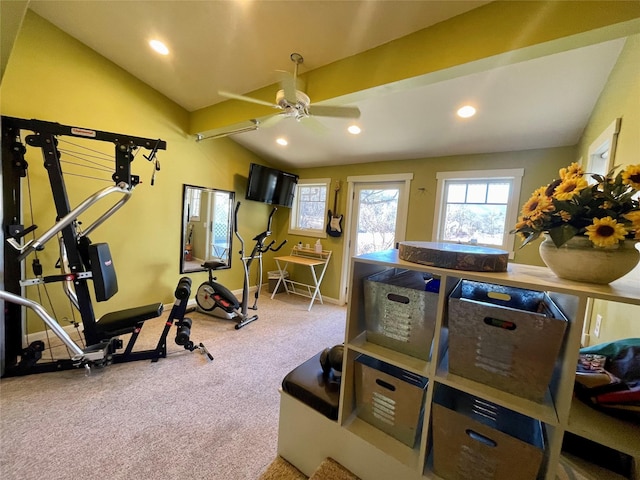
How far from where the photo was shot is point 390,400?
1.06 m

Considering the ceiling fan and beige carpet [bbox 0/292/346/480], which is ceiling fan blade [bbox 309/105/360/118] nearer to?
the ceiling fan

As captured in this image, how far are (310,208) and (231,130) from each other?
77.8 inches

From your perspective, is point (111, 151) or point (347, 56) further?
point (111, 151)

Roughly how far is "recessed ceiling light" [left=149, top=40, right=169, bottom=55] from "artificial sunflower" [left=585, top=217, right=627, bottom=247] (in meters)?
3.27

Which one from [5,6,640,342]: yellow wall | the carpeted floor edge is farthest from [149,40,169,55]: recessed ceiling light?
the carpeted floor edge

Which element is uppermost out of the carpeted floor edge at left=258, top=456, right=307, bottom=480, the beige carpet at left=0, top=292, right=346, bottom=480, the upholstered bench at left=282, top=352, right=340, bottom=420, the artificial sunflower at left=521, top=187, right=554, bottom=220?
the artificial sunflower at left=521, top=187, right=554, bottom=220

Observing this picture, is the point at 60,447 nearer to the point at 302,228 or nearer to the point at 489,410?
the point at 489,410

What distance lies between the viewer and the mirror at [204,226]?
12.0 feet

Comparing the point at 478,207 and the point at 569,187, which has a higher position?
the point at 478,207

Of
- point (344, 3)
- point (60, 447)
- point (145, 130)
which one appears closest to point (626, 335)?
point (344, 3)

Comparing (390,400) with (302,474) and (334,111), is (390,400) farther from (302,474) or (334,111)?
(334,111)

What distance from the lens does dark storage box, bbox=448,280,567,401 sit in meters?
0.75

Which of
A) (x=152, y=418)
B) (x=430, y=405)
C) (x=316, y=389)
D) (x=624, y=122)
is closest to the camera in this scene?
(x=430, y=405)

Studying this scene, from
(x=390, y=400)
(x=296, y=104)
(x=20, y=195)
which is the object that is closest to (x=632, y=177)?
(x=390, y=400)
